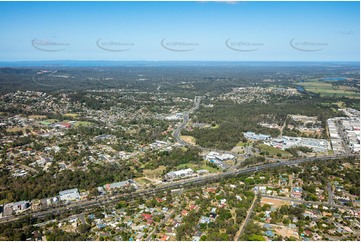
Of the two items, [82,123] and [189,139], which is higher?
[82,123]

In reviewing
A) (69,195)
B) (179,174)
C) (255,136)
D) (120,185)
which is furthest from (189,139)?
(69,195)

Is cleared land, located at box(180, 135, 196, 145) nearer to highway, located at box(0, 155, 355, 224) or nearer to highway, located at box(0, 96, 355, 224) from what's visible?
highway, located at box(0, 96, 355, 224)

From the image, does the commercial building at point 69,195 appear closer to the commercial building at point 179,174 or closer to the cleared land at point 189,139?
the commercial building at point 179,174

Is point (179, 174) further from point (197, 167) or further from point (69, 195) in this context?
point (69, 195)

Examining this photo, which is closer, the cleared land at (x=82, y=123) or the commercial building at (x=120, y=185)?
the commercial building at (x=120, y=185)

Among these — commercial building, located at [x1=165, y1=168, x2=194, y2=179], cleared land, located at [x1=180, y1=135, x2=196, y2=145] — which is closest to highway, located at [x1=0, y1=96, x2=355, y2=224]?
commercial building, located at [x1=165, y1=168, x2=194, y2=179]

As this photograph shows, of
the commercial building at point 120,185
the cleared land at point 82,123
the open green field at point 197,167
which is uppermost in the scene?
the cleared land at point 82,123

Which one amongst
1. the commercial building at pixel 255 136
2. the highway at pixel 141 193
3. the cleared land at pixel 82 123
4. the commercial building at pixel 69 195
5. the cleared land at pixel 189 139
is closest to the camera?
the highway at pixel 141 193

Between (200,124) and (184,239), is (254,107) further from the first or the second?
(184,239)

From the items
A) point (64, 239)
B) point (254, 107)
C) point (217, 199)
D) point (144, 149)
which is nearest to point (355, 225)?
point (217, 199)

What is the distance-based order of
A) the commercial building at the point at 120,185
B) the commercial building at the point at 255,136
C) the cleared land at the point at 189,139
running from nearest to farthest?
1. the commercial building at the point at 120,185
2. the cleared land at the point at 189,139
3. the commercial building at the point at 255,136

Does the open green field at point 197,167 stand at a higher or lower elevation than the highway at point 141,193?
higher

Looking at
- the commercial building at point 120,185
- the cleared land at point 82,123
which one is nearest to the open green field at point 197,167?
the commercial building at point 120,185
